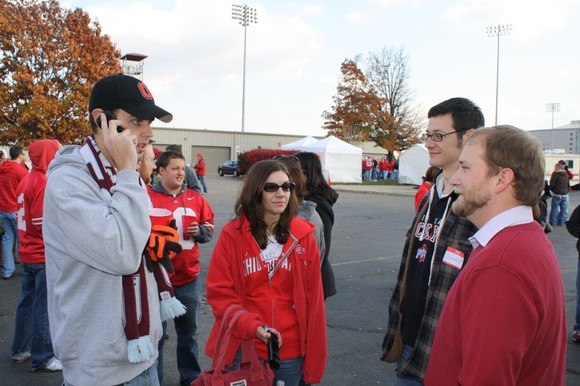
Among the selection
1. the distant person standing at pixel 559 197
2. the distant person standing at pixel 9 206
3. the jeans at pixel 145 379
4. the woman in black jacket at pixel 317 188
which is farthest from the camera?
the distant person standing at pixel 559 197

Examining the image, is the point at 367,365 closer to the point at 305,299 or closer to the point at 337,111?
the point at 305,299

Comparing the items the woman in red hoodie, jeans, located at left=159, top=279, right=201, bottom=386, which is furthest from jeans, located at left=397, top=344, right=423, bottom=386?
jeans, located at left=159, top=279, right=201, bottom=386

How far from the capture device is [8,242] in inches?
311

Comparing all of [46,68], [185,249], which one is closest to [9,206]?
[185,249]

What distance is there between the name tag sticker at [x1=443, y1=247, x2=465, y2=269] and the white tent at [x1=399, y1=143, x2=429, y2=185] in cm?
3102

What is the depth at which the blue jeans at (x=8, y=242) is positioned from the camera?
7.93 m

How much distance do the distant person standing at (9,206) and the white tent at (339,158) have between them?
27098mm

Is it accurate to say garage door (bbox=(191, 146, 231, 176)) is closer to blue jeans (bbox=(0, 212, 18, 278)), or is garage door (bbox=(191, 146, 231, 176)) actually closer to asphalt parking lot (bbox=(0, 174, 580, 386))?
asphalt parking lot (bbox=(0, 174, 580, 386))

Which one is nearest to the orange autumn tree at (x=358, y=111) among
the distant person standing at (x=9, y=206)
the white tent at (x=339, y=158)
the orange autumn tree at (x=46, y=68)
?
the white tent at (x=339, y=158)

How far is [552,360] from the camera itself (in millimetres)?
1653

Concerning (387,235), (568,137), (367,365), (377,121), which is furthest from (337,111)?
(568,137)

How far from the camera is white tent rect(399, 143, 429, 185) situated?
32.8 m

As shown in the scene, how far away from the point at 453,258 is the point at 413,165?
Answer: 32.5 m

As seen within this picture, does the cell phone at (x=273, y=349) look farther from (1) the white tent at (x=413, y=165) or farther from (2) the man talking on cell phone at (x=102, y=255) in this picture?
(1) the white tent at (x=413, y=165)
